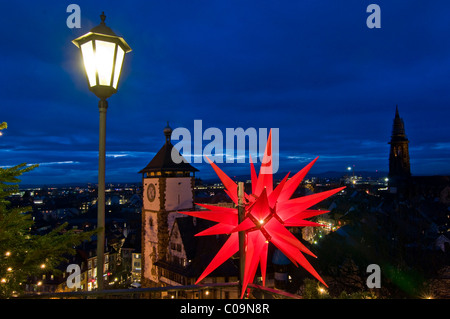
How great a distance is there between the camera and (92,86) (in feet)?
11.5

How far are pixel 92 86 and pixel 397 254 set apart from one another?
60.8 feet

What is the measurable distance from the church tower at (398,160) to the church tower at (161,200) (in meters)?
64.6

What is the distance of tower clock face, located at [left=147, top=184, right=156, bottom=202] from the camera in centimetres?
2464

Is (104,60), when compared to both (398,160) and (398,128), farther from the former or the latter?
(398,128)

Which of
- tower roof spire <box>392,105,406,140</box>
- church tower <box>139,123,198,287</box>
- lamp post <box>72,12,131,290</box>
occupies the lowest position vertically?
church tower <box>139,123,198,287</box>

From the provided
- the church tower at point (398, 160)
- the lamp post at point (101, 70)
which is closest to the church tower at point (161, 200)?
the lamp post at point (101, 70)

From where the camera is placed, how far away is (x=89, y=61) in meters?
3.48

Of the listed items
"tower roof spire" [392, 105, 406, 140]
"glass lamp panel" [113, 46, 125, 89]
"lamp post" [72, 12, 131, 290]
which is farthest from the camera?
"tower roof spire" [392, 105, 406, 140]

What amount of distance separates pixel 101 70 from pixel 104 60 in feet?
0.42

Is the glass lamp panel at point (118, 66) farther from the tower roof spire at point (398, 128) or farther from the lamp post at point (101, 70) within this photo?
the tower roof spire at point (398, 128)

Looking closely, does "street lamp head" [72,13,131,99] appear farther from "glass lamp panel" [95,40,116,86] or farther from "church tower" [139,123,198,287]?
"church tower" [139,123,198,287]

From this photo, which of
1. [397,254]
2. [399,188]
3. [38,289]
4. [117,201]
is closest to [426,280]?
[397,254]

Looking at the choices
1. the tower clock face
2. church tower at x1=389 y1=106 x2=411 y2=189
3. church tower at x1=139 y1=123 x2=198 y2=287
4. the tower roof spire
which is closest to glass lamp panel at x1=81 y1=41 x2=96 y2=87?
church tower at x1=139 y1=123 x2=198 y2=287
